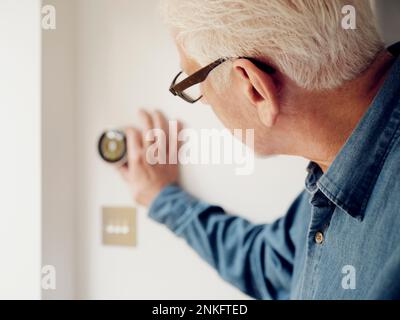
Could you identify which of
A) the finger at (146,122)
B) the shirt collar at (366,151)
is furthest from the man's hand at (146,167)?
the shirt collar at (366,151)

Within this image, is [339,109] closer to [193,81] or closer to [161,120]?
[193,81]

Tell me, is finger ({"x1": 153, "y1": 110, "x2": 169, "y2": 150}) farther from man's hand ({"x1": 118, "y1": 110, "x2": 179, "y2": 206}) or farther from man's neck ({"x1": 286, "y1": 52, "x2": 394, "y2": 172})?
man's neck ({"x1": 286, "y1": 52, "x2": 394, "y2": 172})

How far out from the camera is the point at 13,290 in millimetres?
880

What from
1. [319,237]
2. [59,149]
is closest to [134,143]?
[59,149]

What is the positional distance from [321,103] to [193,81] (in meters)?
0.22

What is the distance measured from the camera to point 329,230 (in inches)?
26.9

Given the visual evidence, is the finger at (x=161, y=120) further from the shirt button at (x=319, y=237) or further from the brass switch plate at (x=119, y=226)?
the shirt button at (x=319, y=237)

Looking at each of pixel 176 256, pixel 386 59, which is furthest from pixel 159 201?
pixel 386 59

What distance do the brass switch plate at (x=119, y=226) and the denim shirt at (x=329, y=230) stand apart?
54mm

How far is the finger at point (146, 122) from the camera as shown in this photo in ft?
2.74

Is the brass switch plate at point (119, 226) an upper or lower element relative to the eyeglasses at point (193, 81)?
lower

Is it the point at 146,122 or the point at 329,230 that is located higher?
the point at 146,122

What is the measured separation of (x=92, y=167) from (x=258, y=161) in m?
0.37
